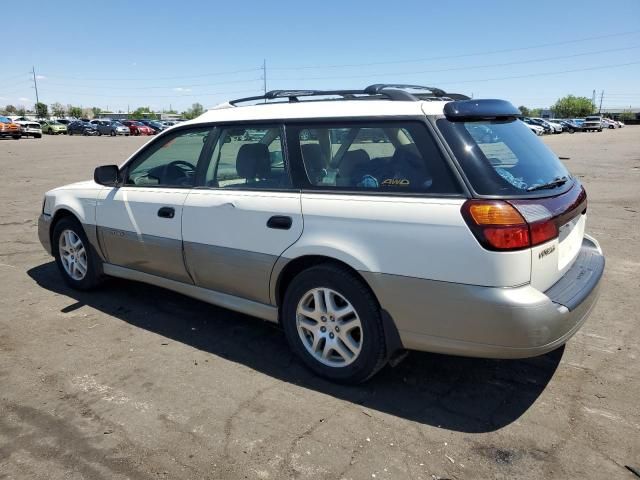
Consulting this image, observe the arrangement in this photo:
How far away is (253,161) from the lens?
376 centimetres

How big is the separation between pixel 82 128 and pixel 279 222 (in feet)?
189

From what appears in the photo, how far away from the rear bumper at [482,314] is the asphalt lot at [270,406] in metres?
0.46

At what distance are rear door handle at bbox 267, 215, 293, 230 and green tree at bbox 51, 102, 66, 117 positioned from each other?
151192mm

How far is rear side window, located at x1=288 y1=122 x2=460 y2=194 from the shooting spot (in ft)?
9.62

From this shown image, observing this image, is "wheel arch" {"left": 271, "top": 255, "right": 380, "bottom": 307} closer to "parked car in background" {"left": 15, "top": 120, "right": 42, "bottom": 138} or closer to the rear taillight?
the rear taillight

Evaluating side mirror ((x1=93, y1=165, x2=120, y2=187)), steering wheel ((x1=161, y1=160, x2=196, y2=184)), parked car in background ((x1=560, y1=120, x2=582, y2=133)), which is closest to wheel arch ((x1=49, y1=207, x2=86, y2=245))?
side mirror ((x1=93, y1=165, x2=120, y2=187))

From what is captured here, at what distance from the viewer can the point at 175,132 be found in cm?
430

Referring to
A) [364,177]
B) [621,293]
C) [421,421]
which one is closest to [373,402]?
[421,421]

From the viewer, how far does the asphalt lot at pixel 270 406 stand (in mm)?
2619

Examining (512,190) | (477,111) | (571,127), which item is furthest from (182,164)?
(571,127)

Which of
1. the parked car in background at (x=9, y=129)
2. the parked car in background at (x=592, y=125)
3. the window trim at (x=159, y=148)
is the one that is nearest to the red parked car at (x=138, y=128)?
the parked car in background at (x=9, y=129)

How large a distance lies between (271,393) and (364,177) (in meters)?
1.48

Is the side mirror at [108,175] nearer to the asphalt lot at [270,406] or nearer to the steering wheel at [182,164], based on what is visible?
the steering wheel at [182,164]

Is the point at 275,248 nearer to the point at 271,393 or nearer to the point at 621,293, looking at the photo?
the point at 271,393
